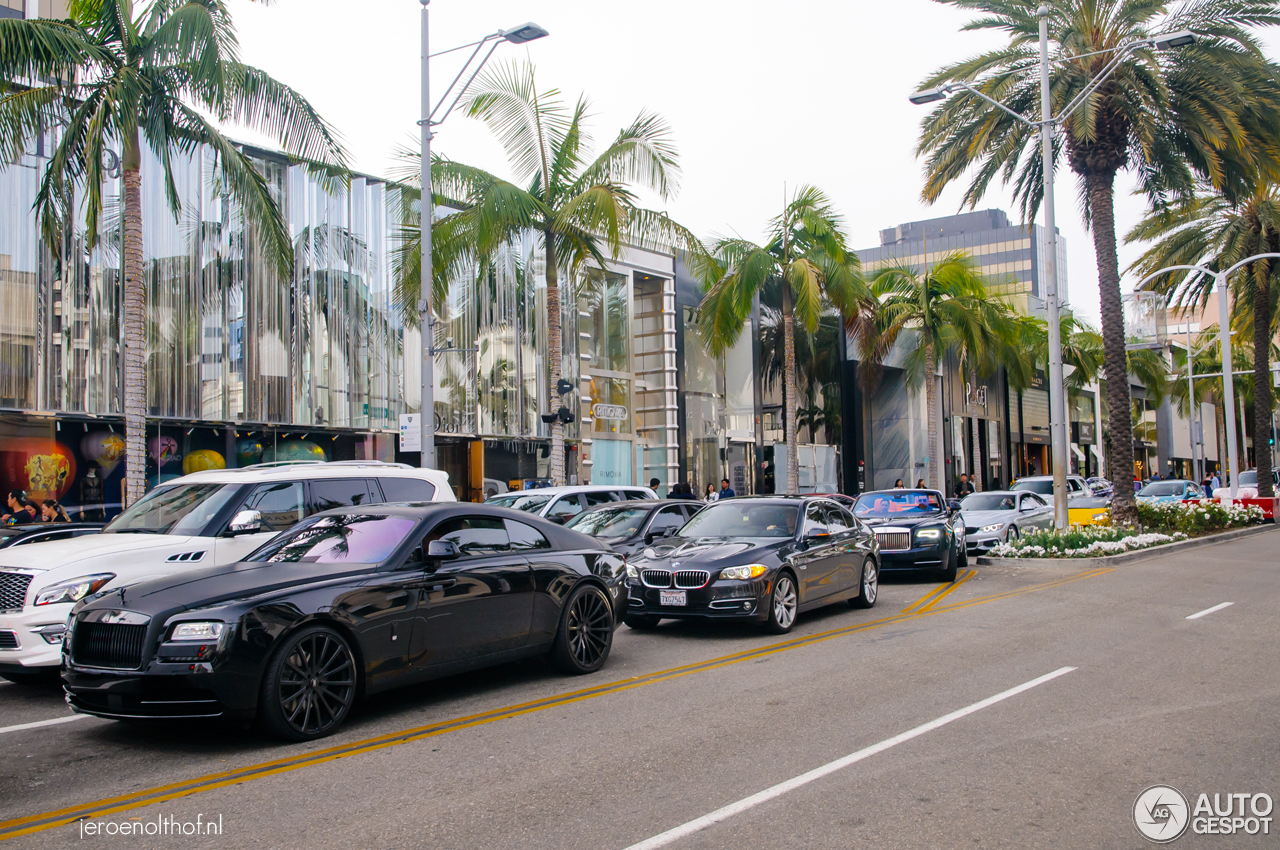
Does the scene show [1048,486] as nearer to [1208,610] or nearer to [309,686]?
[1208,610]

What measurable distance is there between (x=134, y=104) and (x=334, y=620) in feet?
35.1

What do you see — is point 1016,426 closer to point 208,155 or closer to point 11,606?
point 208,155

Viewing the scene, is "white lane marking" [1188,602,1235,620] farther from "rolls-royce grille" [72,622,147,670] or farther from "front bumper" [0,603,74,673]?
"front bumper" [0,603,74,673]

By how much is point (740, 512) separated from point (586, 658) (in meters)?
4.01

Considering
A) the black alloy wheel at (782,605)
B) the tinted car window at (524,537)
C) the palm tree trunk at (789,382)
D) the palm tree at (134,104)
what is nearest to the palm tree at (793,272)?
the palm tree trunk at (789,382)

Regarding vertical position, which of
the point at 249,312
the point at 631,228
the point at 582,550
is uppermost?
the point at 631,228

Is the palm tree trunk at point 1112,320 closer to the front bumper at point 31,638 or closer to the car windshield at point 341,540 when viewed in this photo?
the car windshield at point 341,540

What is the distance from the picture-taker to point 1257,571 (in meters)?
17.4

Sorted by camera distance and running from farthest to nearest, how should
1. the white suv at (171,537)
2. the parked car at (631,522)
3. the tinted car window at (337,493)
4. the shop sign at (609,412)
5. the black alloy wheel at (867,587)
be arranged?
the shop sign at (609,412)
the parked car at (631,522)
the black alloy wheel at (867,587)
the tinted car window at (337,493)
the white suv at (171,537)

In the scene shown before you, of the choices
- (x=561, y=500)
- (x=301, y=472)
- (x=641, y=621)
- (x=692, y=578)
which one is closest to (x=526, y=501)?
(x=561, y=500)

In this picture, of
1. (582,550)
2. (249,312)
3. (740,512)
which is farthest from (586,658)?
(249,312)

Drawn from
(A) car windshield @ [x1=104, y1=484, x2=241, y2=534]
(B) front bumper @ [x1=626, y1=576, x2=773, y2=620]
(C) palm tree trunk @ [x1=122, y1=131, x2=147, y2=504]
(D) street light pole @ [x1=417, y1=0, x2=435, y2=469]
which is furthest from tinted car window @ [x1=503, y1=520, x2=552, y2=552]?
(D) street light pole @ [x1=417, y1=0, x2=435, y2=469]

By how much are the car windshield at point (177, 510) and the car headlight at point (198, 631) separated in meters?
3.11

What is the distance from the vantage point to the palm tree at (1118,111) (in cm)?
2152
